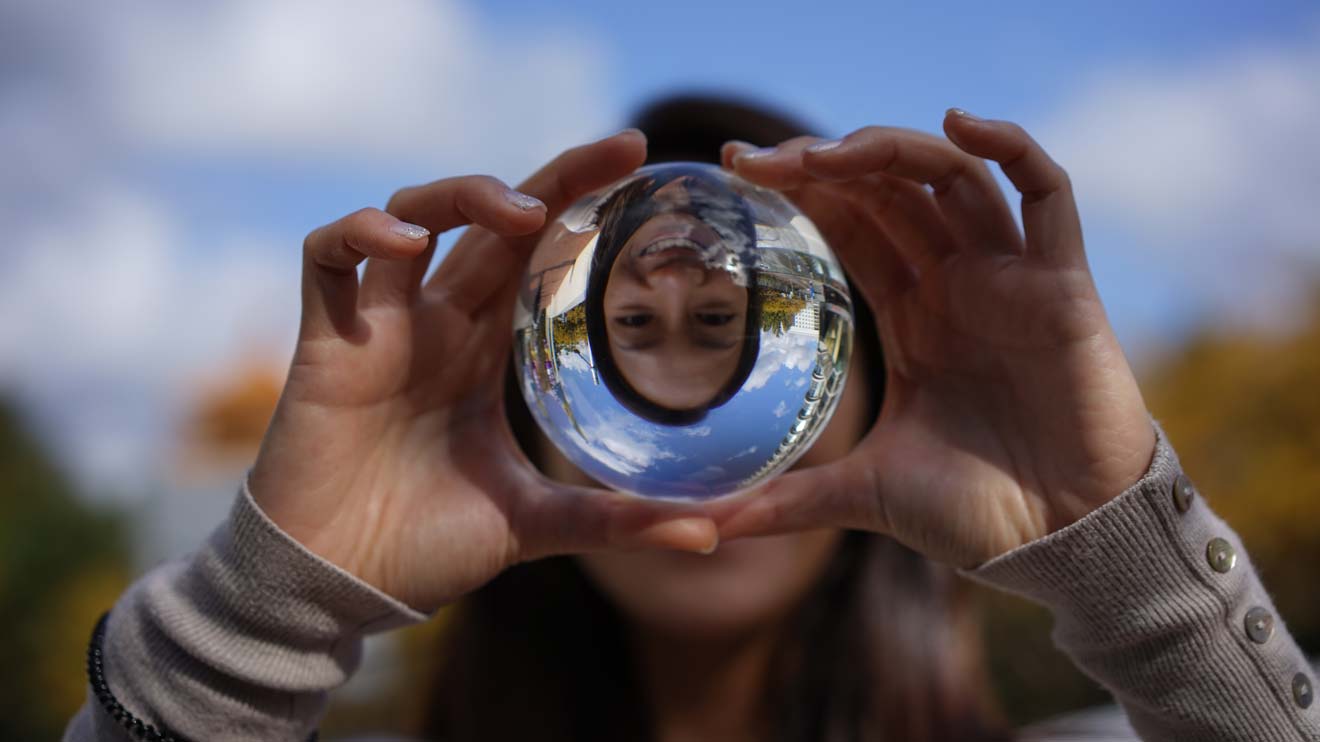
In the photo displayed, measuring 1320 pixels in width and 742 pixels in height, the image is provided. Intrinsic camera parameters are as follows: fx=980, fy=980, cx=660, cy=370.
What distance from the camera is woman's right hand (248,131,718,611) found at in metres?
1.80

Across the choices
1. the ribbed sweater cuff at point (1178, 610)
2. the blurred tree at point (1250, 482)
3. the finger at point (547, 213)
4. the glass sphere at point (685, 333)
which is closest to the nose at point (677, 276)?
the glass sphere at point (685, 333)

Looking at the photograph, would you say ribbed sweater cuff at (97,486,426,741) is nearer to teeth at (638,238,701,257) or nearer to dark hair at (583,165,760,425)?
dark hair at (583,165,760,425)

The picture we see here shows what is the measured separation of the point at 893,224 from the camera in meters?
2.03

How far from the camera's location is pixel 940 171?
6.09 ft

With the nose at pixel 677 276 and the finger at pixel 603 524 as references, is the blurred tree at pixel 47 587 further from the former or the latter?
A: the nose at pixel 677 276

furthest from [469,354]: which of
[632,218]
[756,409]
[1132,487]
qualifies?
[1132,487]

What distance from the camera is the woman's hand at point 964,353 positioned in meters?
1.75

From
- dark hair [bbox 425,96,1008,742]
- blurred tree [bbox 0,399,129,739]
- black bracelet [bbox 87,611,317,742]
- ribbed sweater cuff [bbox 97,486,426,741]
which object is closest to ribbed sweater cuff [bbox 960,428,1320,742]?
ribbed sweater cuff [bbox 97,486,426,741]

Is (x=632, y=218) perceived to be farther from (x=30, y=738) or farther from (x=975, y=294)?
(x=30, y=738)

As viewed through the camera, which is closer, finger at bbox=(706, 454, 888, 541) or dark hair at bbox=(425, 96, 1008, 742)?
finger at bbox=(706, 454, 888, 541)

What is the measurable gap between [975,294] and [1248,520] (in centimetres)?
599

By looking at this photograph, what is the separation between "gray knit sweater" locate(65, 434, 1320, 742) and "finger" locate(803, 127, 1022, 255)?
0.51 m

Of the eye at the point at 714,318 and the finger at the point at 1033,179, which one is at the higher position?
the finger at the point at 1033,179

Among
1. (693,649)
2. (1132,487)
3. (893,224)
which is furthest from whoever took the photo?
(693,649)
